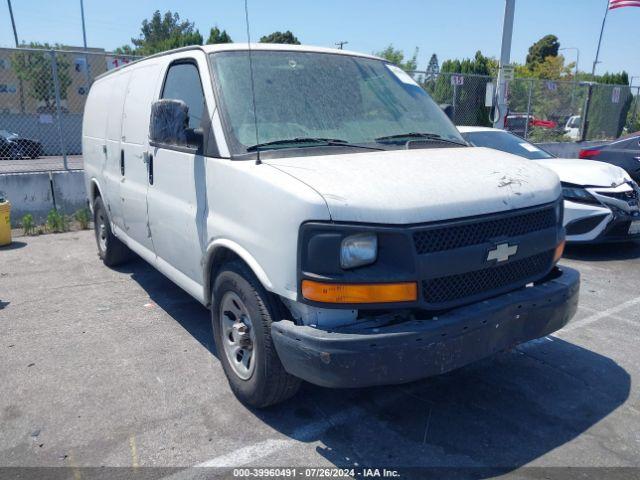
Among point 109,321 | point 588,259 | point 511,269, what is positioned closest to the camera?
point 511,269

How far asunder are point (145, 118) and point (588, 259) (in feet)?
18.5

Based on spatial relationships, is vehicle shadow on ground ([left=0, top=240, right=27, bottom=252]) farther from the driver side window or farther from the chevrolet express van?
the driver side window

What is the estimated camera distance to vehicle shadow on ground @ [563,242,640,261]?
23.0 feet

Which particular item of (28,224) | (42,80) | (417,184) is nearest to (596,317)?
(417,184)

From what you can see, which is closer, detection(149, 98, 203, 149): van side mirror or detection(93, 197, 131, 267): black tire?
detection(149, 98, 203, 149): van side mirror

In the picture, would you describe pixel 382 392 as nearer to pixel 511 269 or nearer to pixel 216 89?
pixel 511 269

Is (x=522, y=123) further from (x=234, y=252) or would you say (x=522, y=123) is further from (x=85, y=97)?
(x=234, y=252)

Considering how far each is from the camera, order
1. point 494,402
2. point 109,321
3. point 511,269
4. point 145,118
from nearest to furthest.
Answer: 1. point 511,269
2. point 494,402
3. point 145,118
4. point 109,321

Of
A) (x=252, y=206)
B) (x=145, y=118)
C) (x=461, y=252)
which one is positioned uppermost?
(x=145, y=118)

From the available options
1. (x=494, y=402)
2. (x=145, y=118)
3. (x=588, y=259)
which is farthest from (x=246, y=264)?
(x=588, y=259)

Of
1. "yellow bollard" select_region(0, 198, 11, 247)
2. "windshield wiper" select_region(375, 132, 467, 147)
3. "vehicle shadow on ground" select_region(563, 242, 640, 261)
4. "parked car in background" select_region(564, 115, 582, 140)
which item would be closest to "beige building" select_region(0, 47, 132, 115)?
"yellow bollard" select_region(0, 198, 11, 247)

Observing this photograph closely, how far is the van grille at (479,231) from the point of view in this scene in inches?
108

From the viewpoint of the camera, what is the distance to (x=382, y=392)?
3.57m

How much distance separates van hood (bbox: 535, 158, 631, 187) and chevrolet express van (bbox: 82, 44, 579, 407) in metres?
3.40
